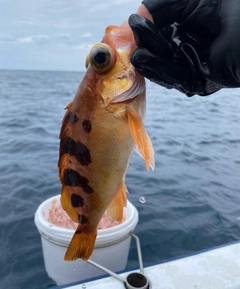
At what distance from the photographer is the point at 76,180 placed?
4.43 ft

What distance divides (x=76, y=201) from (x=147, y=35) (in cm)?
73

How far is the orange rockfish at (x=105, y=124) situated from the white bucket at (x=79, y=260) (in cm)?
135

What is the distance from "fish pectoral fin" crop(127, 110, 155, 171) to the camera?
123cm

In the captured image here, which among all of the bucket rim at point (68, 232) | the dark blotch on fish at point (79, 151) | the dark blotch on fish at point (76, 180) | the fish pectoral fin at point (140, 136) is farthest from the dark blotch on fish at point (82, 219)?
the bucket rim at point (68, 232)

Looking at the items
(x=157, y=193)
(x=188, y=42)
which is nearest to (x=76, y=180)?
(x=188, y=42)

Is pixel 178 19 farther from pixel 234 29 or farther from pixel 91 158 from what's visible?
pixel 91 158

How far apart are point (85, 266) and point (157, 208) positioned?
212 cm

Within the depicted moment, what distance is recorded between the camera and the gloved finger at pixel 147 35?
1164 millimetres

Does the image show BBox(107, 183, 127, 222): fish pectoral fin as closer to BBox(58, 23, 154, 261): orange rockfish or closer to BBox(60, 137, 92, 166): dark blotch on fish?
BBox(58, 23, 154, 261): orange rockfish

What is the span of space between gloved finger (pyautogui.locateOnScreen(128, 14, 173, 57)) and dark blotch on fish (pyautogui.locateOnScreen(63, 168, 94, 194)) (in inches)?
22.4

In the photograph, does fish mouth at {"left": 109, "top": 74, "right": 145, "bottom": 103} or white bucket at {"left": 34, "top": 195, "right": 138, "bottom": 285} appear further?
white bucket at {"left": 34, "top": 195, "right": 138, "bottom": 285}

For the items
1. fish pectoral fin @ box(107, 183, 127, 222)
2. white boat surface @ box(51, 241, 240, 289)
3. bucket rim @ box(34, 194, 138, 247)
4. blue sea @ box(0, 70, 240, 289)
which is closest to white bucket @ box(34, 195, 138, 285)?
bucket rim @ box(34, 194, 138, 247)

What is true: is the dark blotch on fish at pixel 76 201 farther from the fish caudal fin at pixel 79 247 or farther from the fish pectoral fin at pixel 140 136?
the fish pectoral fin at pixel 140 136

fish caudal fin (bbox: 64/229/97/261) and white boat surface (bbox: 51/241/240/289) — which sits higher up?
fish caudal fin (bbox: 64/229/97/261)
